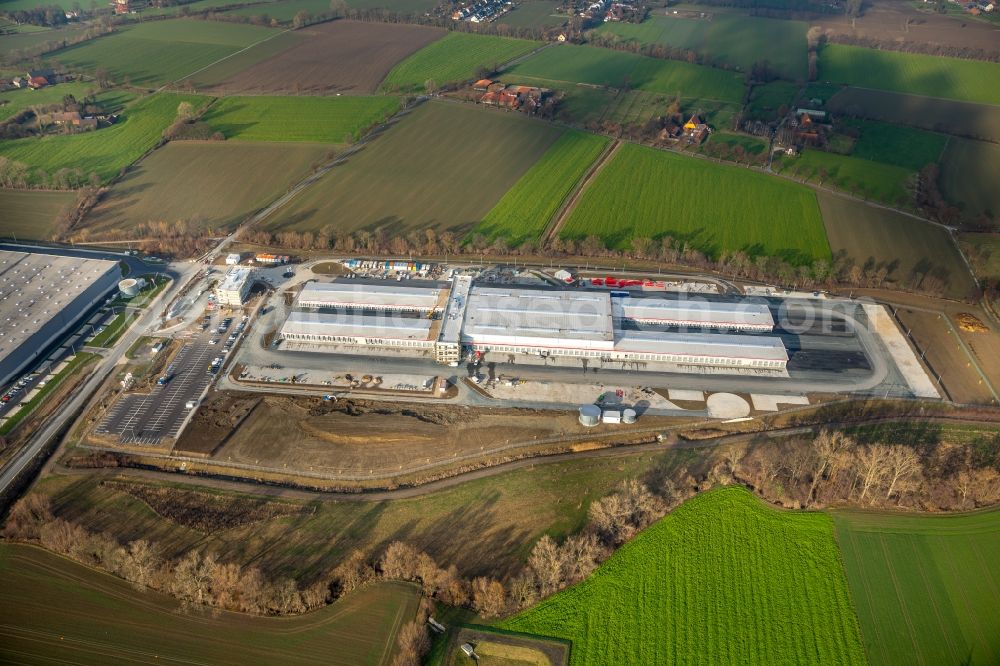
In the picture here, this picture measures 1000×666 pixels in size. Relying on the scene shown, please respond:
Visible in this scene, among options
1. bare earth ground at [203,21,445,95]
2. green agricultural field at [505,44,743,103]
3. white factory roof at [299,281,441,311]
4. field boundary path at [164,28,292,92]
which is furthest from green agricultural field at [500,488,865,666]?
field boundary path at [164,28,292,92]

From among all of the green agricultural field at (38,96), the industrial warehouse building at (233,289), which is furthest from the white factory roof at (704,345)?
the green agricultural field at (38,96)

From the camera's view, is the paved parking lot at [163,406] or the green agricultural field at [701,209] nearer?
the paved parking lot at [163,406]

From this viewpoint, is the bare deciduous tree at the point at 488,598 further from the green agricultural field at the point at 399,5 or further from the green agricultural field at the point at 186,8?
the green agricultural field at the point at 186,8

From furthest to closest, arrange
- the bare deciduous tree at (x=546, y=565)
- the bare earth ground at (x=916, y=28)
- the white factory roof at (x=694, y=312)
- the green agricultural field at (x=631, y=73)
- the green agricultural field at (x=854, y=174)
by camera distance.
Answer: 1. the bare earth ground at (x=916, y=28)
2. the green agricultural field at (x=631, y=73)
3. the green agricultural field at (x=854, y=174)
4. the white factory roof at (x=694, y=312)
5. the bare deciduous tree at (x=546, y=565)

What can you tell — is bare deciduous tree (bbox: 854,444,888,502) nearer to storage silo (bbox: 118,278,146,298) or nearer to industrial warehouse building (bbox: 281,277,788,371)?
industrial warehouse building (bbox: 281,277,788,371)

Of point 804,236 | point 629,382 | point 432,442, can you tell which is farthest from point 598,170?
point 432,442

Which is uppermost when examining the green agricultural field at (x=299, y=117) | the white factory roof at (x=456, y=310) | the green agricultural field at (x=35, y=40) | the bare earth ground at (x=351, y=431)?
the green agricultural field at (x=35, y=40)
